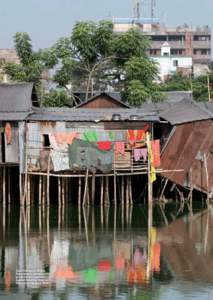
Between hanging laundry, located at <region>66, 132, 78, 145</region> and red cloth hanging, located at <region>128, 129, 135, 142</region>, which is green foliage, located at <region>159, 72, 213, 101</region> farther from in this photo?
hanging laundry, located at <region>66, 132, 78, 145</region>

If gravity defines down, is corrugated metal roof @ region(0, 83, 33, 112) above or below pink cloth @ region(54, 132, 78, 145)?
above

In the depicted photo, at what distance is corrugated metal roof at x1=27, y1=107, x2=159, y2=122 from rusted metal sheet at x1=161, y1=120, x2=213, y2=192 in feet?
3.80

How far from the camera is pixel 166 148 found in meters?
30.0

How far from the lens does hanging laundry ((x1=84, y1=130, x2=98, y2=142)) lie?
29.8 m

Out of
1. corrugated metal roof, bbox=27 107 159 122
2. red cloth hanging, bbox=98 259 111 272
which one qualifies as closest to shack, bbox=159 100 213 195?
corrugated metal roof, bbox=27 107 159 122

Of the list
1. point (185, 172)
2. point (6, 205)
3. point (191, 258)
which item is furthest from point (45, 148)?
point (191, 258)

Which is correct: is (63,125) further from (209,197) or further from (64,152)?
(209,197)

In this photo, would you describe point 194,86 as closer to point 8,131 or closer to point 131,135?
point 131,135

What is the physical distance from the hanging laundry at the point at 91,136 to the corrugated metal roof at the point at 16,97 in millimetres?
2222

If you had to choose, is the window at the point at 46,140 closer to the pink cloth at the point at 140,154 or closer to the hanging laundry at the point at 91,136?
the hanging laundry at the point at 91,136

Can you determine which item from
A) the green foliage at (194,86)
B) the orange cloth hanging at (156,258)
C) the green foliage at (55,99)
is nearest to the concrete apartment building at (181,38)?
the green foliage at (194,86)

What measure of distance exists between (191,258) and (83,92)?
1841 centimetres

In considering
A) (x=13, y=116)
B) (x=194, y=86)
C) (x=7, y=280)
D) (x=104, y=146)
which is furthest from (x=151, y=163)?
(x=194, y=86)

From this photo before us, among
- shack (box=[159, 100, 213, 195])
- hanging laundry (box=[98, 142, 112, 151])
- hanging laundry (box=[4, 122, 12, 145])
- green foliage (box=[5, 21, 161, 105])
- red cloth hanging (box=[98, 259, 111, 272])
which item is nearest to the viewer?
red cloth hanging (box=[98, 259, 111, 272])
